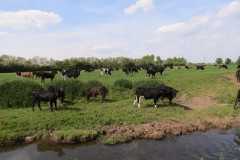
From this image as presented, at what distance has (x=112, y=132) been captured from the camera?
693 inches

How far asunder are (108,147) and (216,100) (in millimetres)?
15725

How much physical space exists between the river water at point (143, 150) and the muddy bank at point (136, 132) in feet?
1.70

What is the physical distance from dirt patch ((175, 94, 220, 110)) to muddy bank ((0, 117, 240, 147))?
4.91 metres

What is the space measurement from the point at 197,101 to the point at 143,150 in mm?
13975

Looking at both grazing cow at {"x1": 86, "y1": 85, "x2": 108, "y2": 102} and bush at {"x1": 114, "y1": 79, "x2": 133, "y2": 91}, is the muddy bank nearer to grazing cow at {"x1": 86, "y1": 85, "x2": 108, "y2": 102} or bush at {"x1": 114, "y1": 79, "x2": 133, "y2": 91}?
grazing cow at {"x1": 86, "y1": 85, "x2": 108, "y2": 102}

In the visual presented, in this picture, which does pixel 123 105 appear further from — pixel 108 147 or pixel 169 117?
pixel 108 147

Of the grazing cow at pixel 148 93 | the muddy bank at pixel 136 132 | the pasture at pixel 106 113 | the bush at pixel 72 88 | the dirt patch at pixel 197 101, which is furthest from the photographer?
the bush at pixel 72 88

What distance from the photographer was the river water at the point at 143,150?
13844mm

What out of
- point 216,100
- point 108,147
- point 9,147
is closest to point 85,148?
point 108,147

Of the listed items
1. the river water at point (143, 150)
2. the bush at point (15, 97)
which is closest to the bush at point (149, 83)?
the bush at point (15, 97)

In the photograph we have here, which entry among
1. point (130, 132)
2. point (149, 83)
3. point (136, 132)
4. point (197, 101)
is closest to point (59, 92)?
point (130, 132)

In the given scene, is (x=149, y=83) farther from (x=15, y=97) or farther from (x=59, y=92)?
(x=15, y=97)

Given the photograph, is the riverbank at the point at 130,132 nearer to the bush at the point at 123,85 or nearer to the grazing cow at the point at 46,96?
the grazing cow at the point at 46,96

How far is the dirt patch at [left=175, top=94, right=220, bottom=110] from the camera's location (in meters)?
25.6
